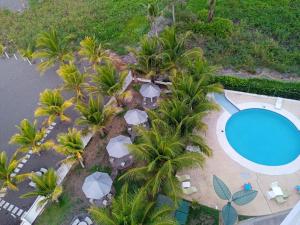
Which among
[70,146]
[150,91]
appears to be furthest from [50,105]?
[150,91]

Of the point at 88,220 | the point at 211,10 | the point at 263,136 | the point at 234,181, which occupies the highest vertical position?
the point at 211,10

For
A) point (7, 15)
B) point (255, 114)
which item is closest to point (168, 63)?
point (255, 114)

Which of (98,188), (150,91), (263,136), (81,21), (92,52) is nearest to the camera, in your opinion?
(98,188)

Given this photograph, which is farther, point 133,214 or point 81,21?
point 81,21

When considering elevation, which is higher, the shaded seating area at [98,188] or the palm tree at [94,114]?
the palm tree at [94,114]

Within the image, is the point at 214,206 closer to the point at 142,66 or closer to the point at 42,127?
the point at 142,66

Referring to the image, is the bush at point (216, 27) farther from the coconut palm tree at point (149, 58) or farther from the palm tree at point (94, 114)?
the palm tree at point (94, 114)

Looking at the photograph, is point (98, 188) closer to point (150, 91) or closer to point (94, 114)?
point (94, 114)

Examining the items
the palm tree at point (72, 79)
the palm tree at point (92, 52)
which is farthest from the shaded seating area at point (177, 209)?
the palm tree at point (92, 52)
